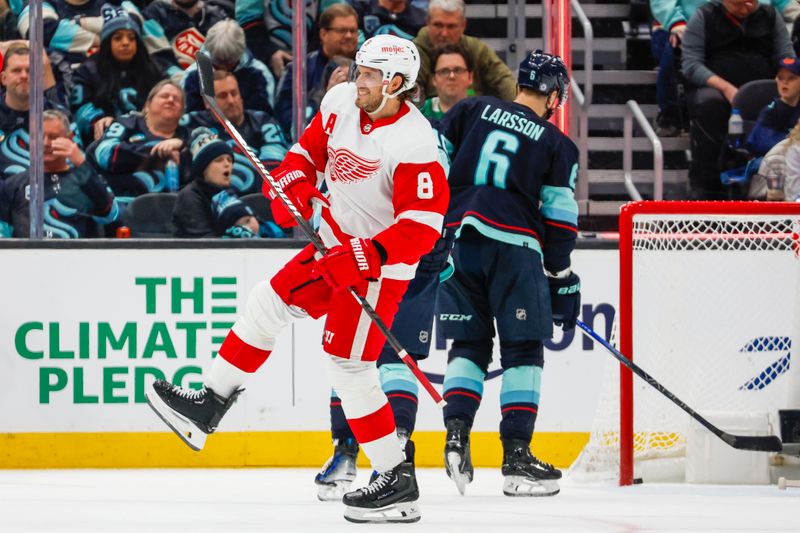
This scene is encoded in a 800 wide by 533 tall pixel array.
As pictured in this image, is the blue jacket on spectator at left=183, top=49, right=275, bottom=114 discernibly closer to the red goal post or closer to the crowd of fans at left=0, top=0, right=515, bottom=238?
the crowd of fans at left=0, top=0, right=515, bottom=238

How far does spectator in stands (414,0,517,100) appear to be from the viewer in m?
5.76

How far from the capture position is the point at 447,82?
5703mm

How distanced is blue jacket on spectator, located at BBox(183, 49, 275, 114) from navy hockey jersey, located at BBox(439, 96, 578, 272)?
159 centimetres

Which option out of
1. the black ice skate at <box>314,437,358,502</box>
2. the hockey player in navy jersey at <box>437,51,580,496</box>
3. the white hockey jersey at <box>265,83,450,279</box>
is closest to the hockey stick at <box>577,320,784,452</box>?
the hockey player in navy jersey at <box>437,51,580,496</box>

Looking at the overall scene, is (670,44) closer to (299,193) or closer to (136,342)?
(136,342)

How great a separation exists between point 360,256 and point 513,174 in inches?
39.7

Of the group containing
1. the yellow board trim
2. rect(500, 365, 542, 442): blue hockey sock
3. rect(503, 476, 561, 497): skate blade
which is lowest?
the yellow board trim

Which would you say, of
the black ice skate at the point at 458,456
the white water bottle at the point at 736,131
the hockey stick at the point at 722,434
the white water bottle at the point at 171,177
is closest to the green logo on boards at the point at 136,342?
the white water bottle at the point at 171,177

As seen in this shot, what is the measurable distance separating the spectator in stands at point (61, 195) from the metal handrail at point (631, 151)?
2.23 metres

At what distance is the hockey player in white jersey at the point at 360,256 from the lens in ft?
11.3

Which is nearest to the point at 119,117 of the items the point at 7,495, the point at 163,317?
the point at 163,317

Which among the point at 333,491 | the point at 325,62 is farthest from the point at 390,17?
the point at 333,491

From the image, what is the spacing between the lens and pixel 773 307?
16.0 feet

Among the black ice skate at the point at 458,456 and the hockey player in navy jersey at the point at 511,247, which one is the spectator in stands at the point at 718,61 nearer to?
the hockey player in navy jersey at the point at 511,247
